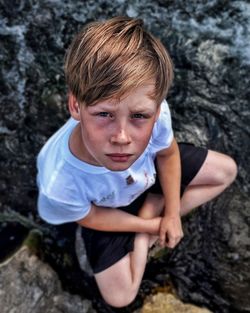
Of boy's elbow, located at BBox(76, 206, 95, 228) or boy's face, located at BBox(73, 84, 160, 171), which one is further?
boy's elbow, located at BBox(76, 206, 95, 228)

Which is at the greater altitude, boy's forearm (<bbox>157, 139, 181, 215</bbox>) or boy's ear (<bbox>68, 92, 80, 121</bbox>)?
boy's ear (<bbox>68, 92, 80, 121</bbox>)

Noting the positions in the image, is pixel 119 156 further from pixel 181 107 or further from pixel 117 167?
pixel 181 107

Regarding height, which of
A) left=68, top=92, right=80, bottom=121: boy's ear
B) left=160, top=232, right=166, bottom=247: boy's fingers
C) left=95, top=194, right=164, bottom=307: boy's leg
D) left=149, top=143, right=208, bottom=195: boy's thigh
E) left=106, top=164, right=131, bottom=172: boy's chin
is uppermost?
left=68, top=92, right=80, bottom=121: boy's ear

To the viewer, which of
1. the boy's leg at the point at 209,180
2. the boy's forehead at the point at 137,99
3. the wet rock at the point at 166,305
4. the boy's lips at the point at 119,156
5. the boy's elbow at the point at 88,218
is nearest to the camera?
→ the boy's forehead at the point at 137,99

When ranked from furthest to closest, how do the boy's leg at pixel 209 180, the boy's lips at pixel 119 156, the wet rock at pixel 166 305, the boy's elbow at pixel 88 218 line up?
the wet rock at pixel 166 305 < the boy's leg at pixel 209 180 < the boy's elbow at pixel 88 218 < the boy's lips at pixel 119 156

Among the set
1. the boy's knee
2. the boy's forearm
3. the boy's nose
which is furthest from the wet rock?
the boy's nose

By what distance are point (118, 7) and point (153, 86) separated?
1504 mm

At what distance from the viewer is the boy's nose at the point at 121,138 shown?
1.96 m

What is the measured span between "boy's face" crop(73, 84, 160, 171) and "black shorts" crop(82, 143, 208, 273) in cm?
65

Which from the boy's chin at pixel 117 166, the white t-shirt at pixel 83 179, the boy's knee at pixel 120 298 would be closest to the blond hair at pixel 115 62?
the boy's chin at pixel 117 166

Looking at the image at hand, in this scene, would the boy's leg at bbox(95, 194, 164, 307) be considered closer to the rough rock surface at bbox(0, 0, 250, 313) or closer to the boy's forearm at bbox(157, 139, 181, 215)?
the boy's forearm at bbox(157, 139, 181, 215)

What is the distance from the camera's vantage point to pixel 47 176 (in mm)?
2332

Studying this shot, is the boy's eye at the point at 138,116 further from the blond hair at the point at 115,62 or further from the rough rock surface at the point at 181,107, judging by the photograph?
the rough rock surface at the point at 181,107

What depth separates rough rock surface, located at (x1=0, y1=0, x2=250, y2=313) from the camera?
2953mm
